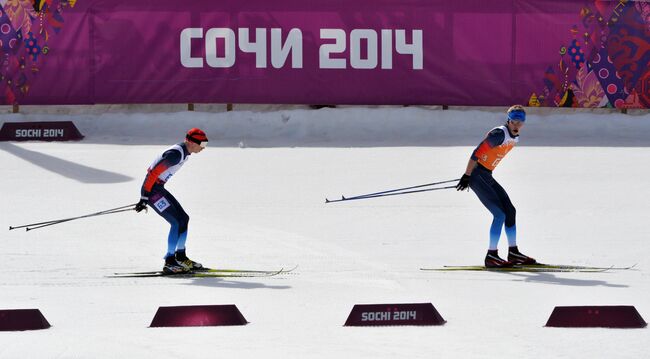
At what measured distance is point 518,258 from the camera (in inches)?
550

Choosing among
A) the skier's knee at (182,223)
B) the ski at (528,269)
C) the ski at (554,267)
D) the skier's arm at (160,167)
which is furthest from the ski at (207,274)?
the ski at (554,267)

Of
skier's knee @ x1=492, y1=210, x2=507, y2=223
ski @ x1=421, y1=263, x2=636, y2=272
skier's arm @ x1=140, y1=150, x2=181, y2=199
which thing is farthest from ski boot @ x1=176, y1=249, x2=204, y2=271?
skier's knee @ x1=492, y1=210, x2=507, y2=223

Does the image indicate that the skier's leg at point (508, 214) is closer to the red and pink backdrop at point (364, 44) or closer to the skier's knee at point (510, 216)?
the skier's knee at point (510, 216)

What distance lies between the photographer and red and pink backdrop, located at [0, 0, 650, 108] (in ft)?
82.3

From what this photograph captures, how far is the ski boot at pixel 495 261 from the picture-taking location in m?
13.9

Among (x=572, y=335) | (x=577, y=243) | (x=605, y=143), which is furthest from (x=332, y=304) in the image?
(x=605, y=143)

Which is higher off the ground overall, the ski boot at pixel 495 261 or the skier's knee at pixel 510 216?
the skier's knee at pixel 510 216

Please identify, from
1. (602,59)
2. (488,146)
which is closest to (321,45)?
(602,59)

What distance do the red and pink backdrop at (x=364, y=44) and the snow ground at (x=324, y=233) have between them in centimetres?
76

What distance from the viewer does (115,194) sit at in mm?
A: 19125

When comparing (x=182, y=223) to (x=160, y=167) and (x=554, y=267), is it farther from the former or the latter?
(x=554, y=267)

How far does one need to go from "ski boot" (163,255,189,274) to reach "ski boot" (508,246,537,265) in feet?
11.0

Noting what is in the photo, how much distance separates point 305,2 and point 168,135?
140 inches

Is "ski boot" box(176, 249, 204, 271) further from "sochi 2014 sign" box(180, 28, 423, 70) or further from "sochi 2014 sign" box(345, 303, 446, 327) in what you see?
"sochi 2014 sign" box(180, 28, 423, 70)
